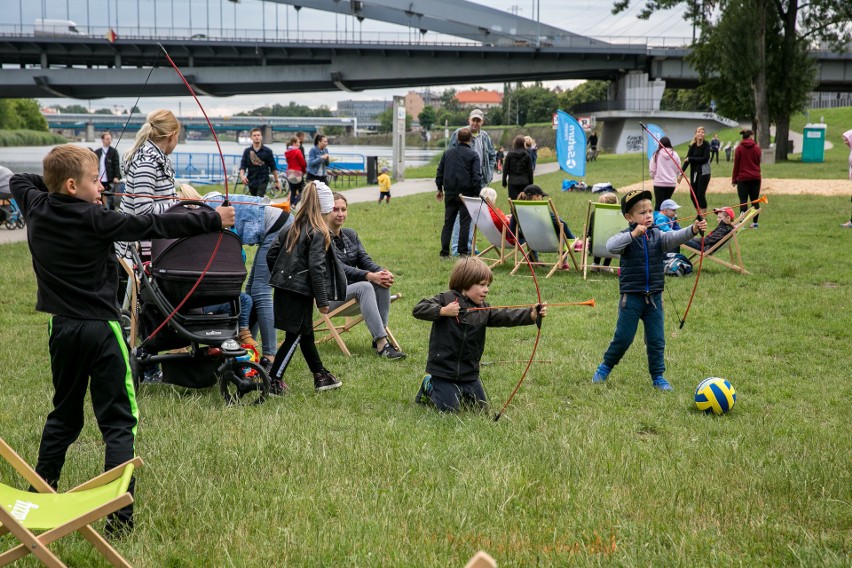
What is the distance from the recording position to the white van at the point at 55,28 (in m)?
56.4

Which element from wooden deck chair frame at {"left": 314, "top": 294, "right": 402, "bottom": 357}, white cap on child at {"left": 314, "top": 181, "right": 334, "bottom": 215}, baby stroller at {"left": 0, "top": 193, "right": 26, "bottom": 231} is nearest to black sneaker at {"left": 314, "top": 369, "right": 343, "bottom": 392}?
wooden deck chair frame at {"left": 314, "top": 294, "right": 402, "bottom": 357}

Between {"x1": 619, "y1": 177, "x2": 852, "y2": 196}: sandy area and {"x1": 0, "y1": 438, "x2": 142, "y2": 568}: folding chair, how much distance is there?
21.0 metres

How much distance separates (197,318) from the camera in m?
6.09

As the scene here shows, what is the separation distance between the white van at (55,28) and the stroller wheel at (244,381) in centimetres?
5681

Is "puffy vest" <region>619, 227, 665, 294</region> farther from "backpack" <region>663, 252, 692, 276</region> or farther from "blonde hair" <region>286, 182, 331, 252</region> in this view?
"backpack" <region>663, 252, 692, 276</region>

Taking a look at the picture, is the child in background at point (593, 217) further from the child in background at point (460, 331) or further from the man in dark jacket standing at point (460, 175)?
the child in background at point (460, 331)

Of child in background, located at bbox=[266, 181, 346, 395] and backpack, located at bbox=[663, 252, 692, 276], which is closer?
child in background, located at bbox=[266, 181, 346, 395]

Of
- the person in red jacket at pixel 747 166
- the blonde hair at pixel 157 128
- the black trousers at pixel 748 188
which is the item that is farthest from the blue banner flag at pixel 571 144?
the blonde hair at pixel 157 128

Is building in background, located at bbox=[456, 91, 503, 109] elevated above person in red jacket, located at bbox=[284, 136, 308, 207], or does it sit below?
above

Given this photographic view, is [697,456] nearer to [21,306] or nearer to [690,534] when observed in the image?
[690,534]

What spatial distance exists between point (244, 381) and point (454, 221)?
7188 millimetres

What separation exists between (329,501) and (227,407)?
1.97m

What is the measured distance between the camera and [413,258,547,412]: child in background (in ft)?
18.6

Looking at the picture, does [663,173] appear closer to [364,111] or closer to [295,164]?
[295,164]
